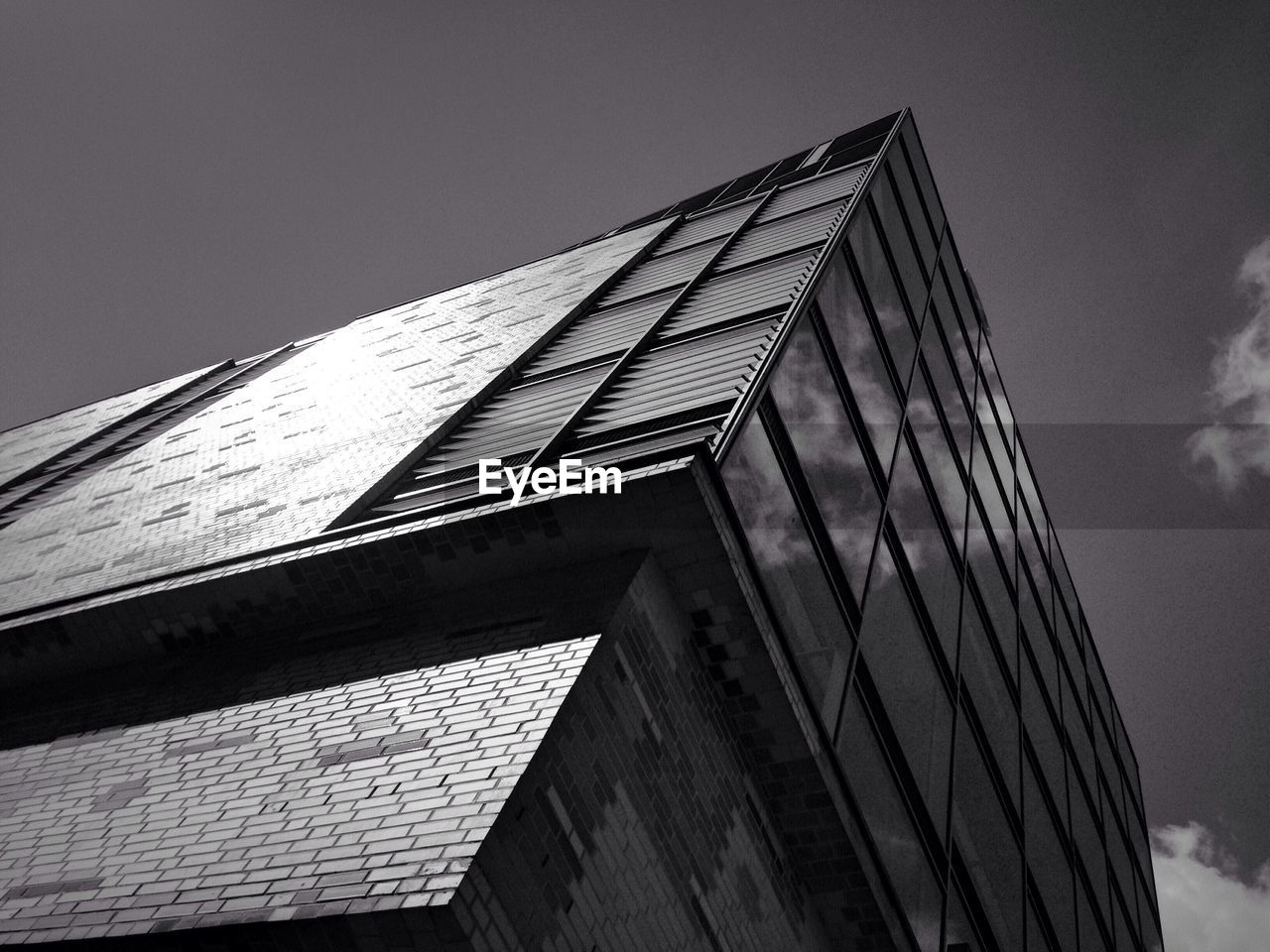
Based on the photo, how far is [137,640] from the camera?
8.87 metres

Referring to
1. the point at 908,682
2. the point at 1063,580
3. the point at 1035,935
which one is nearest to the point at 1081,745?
the point at 1063,580

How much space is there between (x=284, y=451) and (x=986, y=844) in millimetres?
8933

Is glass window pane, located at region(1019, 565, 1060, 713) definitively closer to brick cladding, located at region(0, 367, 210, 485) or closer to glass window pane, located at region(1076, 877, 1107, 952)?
glass window pane, located at region(1076, 877, 1107, 952)

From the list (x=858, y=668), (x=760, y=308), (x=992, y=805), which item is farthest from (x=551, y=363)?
(x=992, y=805)

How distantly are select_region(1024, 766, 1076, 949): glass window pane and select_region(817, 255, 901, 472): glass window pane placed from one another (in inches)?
175

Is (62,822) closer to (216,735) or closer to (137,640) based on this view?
(216,735)

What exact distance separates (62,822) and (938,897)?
6.53 meters

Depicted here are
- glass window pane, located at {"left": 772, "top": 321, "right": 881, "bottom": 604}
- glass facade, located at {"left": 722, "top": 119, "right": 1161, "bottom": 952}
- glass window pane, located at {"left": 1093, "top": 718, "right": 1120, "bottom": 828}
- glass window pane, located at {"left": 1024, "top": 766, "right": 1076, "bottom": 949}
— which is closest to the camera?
glass facade, located at {"left": 722, "top": 119, "right": 1161, "bottom": 952}

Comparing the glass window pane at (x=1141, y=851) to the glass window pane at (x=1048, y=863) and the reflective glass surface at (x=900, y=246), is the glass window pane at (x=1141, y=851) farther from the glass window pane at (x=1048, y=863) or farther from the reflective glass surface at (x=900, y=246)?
the reflective glass surface at (x=900, y=246)

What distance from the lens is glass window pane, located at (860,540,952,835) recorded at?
28.3ft

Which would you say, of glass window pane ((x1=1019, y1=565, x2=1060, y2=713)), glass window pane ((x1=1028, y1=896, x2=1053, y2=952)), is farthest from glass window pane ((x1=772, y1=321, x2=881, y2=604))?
glass window pane ((x1=1019, y1=565, x2=1060, y2=713))

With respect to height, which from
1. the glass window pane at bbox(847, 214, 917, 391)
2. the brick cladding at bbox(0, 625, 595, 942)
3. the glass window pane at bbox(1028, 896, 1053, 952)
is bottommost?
the brick cladding at bbox(0, 625, 595, 942)

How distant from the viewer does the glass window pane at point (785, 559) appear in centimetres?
736

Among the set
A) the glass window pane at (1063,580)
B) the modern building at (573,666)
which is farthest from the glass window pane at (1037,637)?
the glass window pane at (1063,580)
